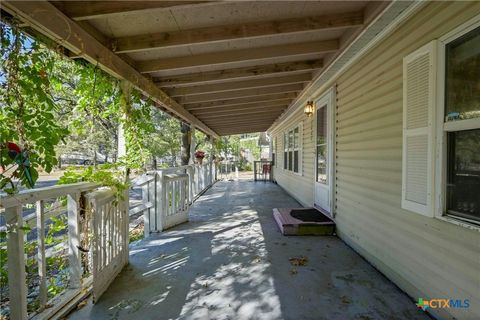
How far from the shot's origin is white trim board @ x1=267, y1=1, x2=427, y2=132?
2285mm

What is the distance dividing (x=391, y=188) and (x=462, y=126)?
1017 mm

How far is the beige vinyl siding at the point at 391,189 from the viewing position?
1919mm

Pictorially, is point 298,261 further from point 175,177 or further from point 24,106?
point 24,106

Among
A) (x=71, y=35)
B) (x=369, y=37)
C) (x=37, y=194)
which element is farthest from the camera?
(x=369, y=37)

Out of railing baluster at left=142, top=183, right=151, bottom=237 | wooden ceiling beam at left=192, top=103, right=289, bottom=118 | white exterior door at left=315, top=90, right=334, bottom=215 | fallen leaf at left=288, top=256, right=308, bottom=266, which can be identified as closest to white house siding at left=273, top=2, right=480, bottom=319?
white exterior door at left=315, top=90, right=334, bottom=215

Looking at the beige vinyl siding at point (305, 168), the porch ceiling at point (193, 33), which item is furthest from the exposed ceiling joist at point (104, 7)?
the beige vinyl siding at point (305, 168)

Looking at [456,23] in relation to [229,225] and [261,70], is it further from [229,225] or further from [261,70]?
[229,225]

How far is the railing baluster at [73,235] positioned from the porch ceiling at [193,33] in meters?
1.29

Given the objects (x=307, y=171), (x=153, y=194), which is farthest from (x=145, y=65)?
(x=307, y=171)

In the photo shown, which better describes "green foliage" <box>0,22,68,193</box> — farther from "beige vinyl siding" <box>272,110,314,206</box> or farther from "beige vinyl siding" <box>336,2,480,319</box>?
"beige vinyl siding" <box>272,110,314,206</box>

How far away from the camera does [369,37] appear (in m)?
2.93

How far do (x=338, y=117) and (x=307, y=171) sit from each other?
7.18 ft

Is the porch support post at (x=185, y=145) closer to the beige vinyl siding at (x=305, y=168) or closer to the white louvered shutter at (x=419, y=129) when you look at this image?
the beige vinyl siding at (x=305, y=168)

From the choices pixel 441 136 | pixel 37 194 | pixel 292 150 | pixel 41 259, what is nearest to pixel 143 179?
pixel 41 259
